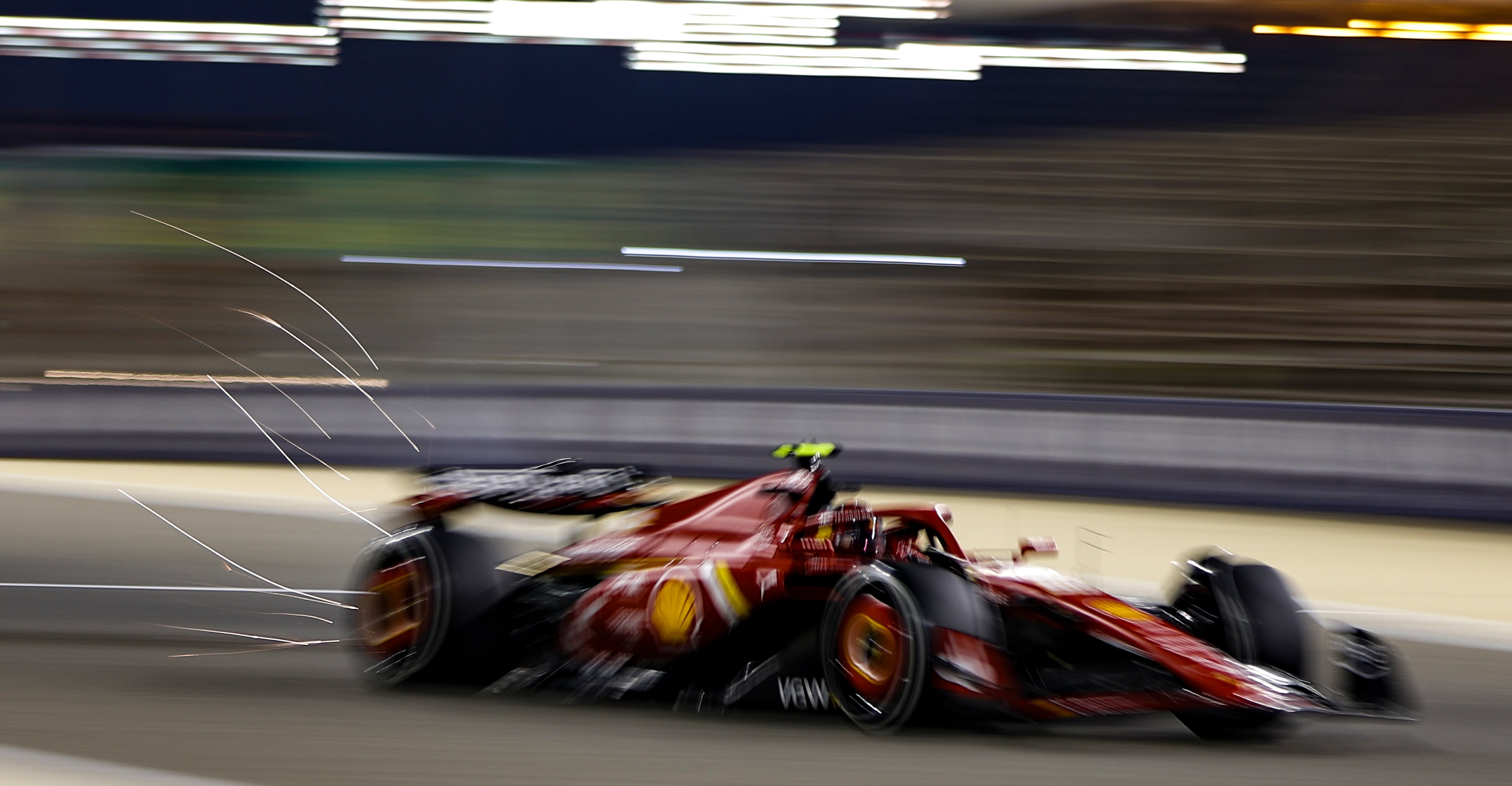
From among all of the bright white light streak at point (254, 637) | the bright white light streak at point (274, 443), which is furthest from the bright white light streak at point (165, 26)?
the bright white light streak at point (254, 637)

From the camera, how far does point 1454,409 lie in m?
10.8

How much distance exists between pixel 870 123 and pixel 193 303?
23.4 ft

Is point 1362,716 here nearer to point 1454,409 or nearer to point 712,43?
Result: point 1454,409

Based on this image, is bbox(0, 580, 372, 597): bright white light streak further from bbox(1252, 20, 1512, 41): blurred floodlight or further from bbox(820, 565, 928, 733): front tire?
bbox(1252, 20, 1512, 41): blurred floodlight

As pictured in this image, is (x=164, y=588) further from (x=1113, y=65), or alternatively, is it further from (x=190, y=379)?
(x=1113, y=65)

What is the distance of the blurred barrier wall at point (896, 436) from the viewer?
11.0 metres

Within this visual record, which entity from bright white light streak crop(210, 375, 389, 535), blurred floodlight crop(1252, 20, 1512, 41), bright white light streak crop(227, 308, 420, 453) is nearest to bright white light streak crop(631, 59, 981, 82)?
blurred floodlight crop(1252, 20, 1512, 41)

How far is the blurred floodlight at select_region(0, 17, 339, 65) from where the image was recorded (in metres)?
16.8

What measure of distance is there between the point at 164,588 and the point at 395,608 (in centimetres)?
257

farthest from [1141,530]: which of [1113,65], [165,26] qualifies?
[165,26]

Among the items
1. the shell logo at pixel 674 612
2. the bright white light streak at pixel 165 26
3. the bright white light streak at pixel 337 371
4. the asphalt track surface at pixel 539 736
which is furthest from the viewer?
the bright white light streak at pixel 165 26

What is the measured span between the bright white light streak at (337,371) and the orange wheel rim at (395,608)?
18.5 feet

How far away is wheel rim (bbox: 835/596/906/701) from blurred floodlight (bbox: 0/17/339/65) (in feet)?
45.6

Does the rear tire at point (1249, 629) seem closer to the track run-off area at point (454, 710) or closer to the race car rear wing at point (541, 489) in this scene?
the track run-off area at point (454, 710)
